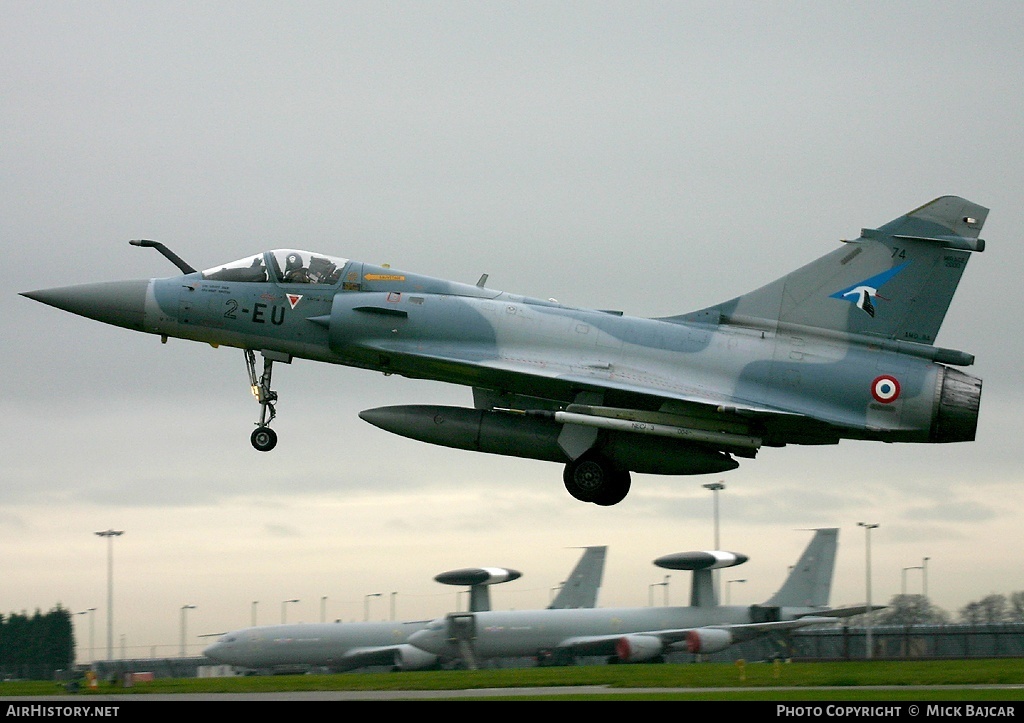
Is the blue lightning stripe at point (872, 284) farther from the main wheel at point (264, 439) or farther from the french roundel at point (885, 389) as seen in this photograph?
the main wheel at point (264, 439)

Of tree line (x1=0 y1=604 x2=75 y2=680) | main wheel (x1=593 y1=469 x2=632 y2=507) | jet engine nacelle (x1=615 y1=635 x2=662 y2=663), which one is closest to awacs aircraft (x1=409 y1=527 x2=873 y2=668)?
jet engine nacelle (x1=615 y1=635 x2=662 y2=663)

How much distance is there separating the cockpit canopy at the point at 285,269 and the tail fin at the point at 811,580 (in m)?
21.1

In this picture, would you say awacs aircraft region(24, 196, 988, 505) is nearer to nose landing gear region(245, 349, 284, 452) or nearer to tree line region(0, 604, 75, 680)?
nose landing gear region(245, 349, 284, 452)

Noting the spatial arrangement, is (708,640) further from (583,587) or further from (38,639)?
(38,639)

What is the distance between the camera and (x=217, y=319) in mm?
22938

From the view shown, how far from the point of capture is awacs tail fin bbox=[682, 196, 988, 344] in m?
21.4

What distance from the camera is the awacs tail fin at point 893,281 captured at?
2136cm

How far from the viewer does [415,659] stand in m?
37.9

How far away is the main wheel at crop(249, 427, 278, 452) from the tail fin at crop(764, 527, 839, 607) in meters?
20.6

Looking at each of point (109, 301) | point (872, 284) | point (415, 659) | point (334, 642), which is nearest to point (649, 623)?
point (415, 659)

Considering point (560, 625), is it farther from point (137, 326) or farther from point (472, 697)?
point (137, 326)

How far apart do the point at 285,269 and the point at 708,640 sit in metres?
16.9
